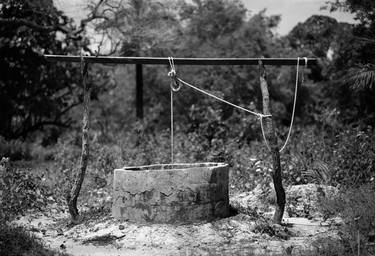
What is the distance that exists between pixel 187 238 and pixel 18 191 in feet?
10.5

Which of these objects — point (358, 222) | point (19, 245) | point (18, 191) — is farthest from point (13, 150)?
point (358, 222)

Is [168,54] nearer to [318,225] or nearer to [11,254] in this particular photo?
[318,225]

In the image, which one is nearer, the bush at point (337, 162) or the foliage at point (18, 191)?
the foliage at point (18, 191)

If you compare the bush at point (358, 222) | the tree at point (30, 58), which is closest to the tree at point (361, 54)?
the bush at point (358, 222)

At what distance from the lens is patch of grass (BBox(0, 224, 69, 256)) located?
5410 mm

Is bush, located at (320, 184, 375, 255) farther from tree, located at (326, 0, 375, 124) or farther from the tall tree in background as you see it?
the tall tree in background

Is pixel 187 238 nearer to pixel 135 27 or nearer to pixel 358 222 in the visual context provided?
pixel 358 222

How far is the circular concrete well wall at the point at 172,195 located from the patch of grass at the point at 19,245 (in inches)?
47.3

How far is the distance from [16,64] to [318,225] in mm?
10861

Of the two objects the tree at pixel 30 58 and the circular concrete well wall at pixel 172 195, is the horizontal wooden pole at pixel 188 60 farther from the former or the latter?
the tree at pixel 30 58

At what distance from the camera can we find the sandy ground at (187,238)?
19.3 ft

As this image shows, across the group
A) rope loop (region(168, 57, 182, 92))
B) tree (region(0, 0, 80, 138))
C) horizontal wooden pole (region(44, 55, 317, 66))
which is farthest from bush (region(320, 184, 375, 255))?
tree (region(0, 0, 80, 138))

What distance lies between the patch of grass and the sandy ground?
12.7 inches

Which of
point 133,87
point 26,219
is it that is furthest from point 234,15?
point 26,219
